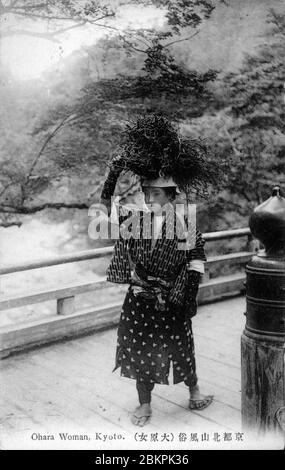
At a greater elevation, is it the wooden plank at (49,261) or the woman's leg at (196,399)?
the wooden plank at (49,261)

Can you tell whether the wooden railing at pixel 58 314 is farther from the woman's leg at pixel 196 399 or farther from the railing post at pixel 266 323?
the railing post at pixel 266 323

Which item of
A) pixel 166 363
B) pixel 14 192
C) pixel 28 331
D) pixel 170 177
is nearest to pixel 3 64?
→ pixel 14 192

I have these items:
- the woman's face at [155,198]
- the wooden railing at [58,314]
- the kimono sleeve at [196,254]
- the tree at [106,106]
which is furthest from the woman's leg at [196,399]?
the tree at [106,106]

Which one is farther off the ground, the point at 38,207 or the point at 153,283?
the point at 38,207

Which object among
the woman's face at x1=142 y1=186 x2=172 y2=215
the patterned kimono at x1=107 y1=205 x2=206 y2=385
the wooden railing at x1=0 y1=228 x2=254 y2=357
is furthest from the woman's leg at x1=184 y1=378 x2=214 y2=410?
the wooden railing at x1=0 y1=228 x2=254 y2=357

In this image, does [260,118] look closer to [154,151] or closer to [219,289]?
[219,289]

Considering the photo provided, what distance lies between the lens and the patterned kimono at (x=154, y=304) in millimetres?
3045

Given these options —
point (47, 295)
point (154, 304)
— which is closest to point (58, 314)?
point (47, 295)

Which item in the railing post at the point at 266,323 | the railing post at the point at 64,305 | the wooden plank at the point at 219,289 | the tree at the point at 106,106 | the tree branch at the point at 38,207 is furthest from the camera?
the tree branch at the point at 38,207

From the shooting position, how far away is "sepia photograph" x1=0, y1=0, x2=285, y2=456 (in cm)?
269

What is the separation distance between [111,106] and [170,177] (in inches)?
149

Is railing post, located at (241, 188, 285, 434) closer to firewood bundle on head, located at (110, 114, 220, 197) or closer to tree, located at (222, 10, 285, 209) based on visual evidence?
firewood bundle on head, located at (110, 114, 220, 197)

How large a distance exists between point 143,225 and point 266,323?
3.78 ft

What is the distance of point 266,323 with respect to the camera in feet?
7.16
